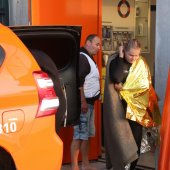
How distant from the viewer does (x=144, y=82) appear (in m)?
5.44

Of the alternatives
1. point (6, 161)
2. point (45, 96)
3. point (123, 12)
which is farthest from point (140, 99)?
point (123, 12)

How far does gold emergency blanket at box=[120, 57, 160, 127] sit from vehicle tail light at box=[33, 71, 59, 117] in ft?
4.96

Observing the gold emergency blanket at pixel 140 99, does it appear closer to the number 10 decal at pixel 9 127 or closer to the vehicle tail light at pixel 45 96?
the vehicle tail light at pixel 45 96

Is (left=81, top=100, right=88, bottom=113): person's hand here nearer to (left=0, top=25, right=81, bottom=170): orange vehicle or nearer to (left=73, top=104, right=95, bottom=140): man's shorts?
(left=73, top=104, right=95, bottom=140): man's shorts

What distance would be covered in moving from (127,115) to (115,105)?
20 centimetres

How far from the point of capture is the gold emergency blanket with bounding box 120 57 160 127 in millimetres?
5400

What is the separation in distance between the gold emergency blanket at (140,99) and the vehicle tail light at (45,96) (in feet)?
4.96

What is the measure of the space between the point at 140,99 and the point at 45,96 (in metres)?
1.69

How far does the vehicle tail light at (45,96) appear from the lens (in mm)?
4020

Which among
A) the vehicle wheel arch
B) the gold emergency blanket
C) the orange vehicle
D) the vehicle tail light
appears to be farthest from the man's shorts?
the vehicle wheel arch

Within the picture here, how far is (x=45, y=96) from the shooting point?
405cm

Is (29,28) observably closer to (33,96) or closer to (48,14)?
(33,96)

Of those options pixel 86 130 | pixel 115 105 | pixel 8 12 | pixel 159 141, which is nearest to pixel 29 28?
pixel 115 105

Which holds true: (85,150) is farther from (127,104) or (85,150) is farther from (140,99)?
(140,99)
